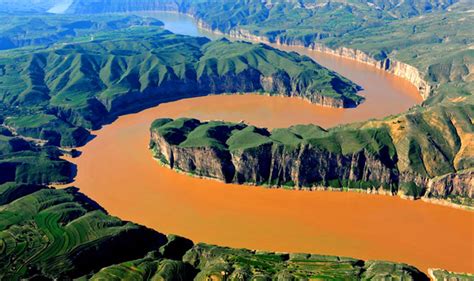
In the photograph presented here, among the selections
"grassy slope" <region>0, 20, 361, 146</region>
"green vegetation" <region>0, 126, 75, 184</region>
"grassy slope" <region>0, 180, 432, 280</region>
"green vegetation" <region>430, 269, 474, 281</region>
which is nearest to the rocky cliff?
"green vegetation" <region>430, 269, 474, 281</region>

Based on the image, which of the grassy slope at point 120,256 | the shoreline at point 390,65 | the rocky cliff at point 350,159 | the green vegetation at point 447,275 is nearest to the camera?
the grassy slope at point 120,256

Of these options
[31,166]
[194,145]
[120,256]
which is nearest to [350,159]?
[194,145]

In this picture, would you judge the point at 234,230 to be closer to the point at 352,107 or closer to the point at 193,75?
the point at 352,107

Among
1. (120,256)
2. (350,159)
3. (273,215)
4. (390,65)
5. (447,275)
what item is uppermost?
(390,65)

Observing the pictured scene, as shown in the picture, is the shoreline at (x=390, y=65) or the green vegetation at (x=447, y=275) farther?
the shoreline at (x=390, y=65)

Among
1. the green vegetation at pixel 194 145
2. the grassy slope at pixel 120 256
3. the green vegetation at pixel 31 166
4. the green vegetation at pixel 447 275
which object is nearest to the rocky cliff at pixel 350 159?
the green vegetation at pixel 194 145

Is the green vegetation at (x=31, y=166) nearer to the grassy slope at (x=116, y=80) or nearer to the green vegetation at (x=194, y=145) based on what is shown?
the green vegetation at (x=194, y=145)

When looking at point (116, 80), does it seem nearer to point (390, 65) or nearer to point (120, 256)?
point (120, 256)

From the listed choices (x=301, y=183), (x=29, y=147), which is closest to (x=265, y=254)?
(x=301, y=183)
